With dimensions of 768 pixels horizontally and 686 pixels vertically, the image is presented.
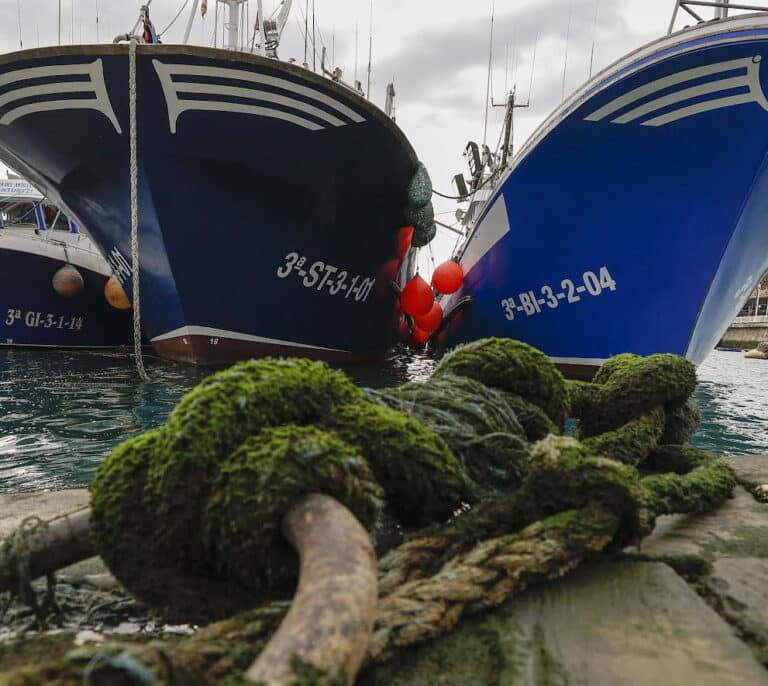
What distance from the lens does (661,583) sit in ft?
4.39

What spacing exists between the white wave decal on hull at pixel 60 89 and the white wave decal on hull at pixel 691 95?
5441mm

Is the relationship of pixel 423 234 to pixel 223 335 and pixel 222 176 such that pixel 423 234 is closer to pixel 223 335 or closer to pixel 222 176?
pixel 222 176

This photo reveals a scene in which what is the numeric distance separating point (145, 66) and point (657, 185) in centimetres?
561

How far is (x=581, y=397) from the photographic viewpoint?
8.30ft

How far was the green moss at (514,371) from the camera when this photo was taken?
2.09 meters

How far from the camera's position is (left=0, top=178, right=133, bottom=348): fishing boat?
39.0 feet

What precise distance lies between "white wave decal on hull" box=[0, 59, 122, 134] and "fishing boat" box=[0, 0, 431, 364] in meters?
0.01

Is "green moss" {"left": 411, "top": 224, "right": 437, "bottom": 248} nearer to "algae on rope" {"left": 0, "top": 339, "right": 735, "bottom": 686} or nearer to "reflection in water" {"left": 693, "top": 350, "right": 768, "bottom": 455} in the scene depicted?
"reflection in water" {"left": 693, "top": 350, "right": 768, "bottom": 455}

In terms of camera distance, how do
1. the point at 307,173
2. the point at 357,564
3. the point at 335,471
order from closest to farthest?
the point at 357,564
the point at 335,471
the point at 307,173

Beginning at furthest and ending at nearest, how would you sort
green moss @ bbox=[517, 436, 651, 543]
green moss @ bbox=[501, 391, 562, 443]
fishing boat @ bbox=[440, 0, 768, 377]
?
fishing boat @ bbox=[440, 0, 768, 377], green moss @ bbox=[501, 391, 562, 443], green moss @ bbox=[517, 436, 651, 543]

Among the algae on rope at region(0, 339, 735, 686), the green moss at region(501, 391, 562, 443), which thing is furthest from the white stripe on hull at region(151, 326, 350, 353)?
the algae on rope at region(0, 339, 735, 686)

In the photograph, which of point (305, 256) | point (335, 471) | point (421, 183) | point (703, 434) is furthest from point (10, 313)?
point (335, 471)

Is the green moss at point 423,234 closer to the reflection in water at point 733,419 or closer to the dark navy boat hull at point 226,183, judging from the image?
the dark navy boat hull at point 226,183

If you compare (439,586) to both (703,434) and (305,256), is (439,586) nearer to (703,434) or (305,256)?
(703,434)
